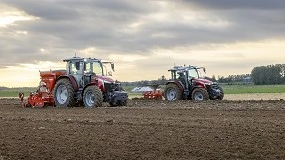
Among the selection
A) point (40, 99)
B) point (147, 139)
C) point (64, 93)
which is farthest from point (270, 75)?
point (147, 139)

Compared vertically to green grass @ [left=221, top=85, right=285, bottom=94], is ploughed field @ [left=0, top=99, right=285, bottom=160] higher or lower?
lower

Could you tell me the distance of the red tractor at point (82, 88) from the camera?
2566cm

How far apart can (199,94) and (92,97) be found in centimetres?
845

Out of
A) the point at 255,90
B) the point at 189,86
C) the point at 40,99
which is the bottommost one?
the point at 40,99

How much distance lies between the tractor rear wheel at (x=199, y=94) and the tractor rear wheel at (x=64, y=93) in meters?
8.55

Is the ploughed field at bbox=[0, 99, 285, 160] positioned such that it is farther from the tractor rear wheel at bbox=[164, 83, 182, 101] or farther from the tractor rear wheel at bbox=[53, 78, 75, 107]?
the tractor rear wheel at bbox=[164, 83, 182, 101]

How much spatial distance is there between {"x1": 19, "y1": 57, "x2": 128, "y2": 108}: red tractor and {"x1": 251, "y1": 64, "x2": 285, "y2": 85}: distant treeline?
7526cm

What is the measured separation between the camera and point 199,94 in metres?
31.4

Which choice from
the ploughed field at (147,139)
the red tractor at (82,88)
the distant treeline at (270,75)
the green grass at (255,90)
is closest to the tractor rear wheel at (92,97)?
the red tractor at (82,88)

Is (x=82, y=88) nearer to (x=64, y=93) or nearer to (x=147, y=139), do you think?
(x=64, y=93)

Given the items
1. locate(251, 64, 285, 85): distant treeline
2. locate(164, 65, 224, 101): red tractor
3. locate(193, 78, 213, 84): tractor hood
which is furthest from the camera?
locate(251, 64, 285, 85): distant treeline

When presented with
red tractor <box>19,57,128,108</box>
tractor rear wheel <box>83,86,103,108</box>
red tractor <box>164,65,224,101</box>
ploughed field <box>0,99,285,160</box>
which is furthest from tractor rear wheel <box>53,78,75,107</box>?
ploughed field <box>0,99,285,160</box>

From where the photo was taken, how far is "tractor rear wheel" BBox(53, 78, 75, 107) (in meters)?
26.2

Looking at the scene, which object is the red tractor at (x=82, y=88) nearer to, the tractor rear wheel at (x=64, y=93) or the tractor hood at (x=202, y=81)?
the tractor rear wheel at (x=64, y=93)
